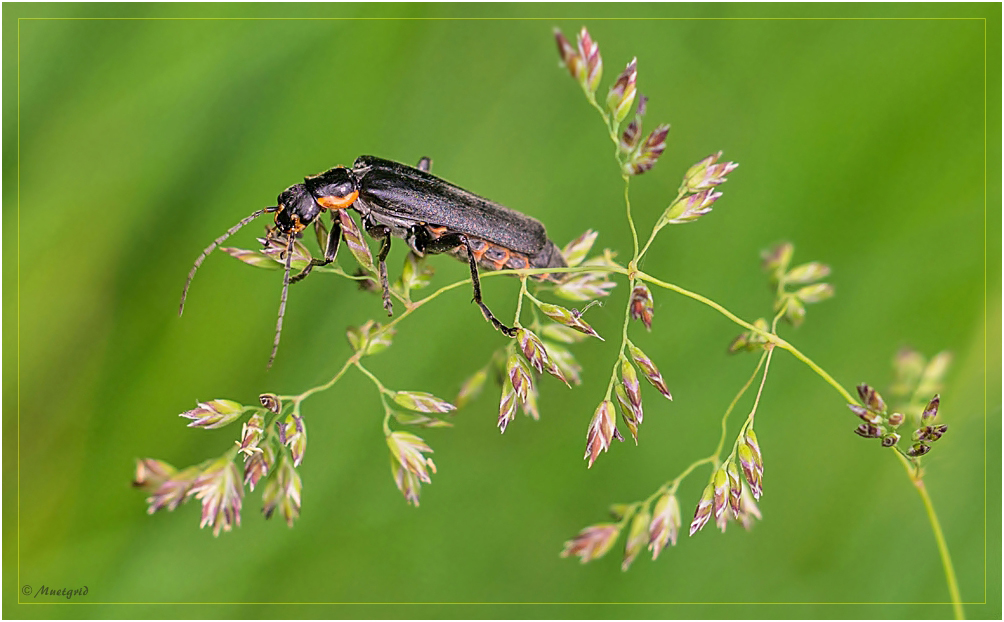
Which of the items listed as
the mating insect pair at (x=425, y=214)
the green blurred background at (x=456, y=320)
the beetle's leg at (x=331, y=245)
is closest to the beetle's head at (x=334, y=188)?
the mating insect pair at (x=425, y=214)

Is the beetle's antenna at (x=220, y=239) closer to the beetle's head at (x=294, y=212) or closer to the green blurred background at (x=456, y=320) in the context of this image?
the beetle's head at (x=294, y=212)

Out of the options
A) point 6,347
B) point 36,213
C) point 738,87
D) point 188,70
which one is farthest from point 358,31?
point 6,347

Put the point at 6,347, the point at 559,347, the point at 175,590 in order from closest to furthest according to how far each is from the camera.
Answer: the point at 559,347, the point at 175,590, the point at 6,347

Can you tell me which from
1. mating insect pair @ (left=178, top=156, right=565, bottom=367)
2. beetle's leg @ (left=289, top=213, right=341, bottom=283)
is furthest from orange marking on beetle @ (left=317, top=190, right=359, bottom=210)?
beetle's leg @ (left=289, top=213, right=341, bottom=283)

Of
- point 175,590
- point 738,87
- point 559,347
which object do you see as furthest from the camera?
point 738,87

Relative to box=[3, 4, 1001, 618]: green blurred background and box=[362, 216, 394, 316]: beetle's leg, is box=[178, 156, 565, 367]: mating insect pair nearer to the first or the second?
box=[362, 216, 394, 316]: beetle's leg

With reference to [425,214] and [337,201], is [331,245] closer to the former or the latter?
[337,201]

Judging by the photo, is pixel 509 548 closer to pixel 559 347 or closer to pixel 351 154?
pixel 559 347
